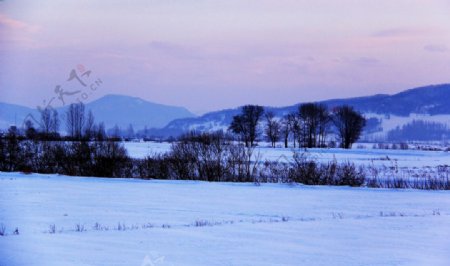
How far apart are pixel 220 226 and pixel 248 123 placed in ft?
302

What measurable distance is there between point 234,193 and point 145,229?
12.2m

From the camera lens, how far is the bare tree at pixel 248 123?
105875 mm

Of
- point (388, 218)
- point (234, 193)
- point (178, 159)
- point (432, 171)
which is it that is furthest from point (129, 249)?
point (432, 171)

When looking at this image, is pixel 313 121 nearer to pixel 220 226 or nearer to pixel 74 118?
pixel 74 118

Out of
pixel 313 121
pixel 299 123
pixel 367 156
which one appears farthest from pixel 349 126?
pixel 367 156

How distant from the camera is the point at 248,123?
107 meters

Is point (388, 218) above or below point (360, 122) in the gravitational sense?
below

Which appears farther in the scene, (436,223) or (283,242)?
(436,223)

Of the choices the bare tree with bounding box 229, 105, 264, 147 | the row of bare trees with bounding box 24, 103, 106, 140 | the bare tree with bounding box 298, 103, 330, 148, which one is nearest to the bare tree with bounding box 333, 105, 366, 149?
the bare tree with bounding box 298, 103, 330, 148

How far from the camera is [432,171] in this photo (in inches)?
1613

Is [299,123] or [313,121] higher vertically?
[313,121]

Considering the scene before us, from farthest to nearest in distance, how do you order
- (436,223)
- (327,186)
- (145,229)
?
1. (327,186)
2. (436,223)
3. (145,229)

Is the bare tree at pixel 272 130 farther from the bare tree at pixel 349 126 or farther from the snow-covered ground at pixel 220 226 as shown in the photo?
the snow-covered ground at pixel 220 226

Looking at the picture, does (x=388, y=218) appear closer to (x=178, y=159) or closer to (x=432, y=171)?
(x=178, y=159)
